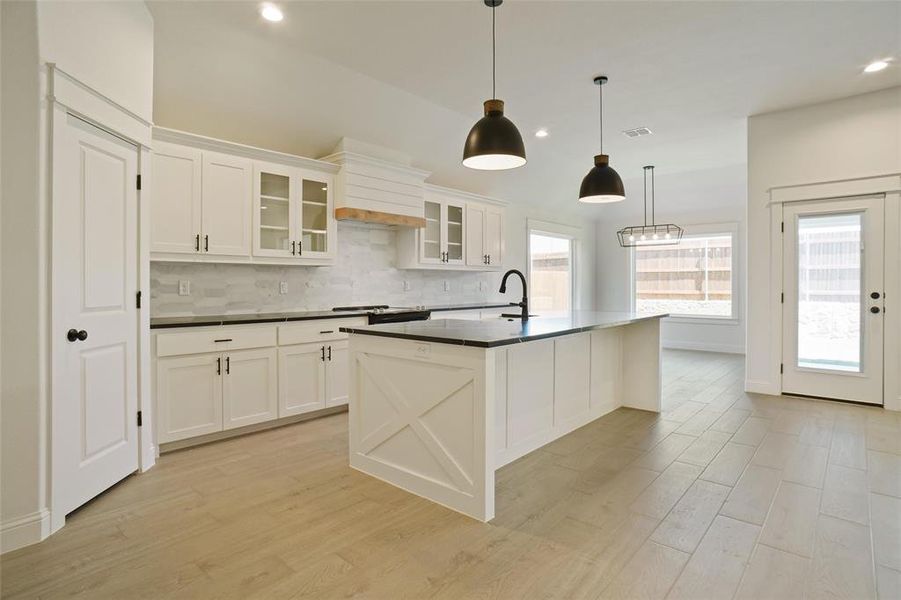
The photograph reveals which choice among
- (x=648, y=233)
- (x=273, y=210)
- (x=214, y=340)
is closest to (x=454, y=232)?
(x=273, y=210)

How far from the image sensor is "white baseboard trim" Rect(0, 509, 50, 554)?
81.6 inches

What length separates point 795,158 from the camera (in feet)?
15.4

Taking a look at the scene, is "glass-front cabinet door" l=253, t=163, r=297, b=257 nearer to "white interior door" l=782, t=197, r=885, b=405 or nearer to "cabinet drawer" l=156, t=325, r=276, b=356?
"cabinet drawer" l=156, t=325, r=276, b=356

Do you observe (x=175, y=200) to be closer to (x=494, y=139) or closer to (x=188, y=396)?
(x=188, y=396)

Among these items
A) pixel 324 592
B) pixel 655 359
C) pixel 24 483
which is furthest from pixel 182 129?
pixel 655 359

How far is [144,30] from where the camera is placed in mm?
2926

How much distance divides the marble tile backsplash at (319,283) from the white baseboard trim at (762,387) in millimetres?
3433

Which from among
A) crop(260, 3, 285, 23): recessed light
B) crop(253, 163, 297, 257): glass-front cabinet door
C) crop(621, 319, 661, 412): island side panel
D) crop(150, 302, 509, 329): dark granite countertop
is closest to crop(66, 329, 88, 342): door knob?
crop(150, 302, 509, 329): dark granite countertop

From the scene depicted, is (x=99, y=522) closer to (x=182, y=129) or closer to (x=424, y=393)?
(x=424, y=393)

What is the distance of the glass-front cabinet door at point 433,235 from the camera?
18.0 ft

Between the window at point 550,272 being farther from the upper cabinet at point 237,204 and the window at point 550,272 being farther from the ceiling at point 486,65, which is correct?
the upper cabinet at point 237,204

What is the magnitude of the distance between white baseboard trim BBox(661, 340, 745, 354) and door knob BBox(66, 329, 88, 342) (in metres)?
7.24

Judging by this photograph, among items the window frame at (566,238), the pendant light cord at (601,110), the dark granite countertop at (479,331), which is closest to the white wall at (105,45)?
the dark granite countertop at (479,331)

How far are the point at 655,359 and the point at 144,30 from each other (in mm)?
4596
